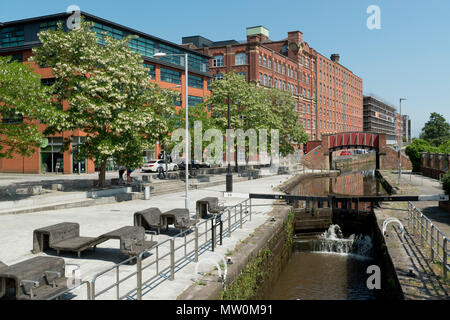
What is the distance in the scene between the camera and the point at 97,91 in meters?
21.8

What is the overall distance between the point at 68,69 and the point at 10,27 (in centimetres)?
2512

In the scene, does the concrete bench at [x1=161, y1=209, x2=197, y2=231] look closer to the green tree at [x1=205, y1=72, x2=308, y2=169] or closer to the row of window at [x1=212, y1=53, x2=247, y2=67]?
the green tree at [x1=205, y1=72, x2=308, y2=169]

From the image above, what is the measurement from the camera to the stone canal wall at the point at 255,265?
8.24m

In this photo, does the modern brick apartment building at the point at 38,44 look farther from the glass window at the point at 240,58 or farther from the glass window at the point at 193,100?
the glass window at the point at 240,58

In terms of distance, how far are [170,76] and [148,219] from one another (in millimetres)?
41554

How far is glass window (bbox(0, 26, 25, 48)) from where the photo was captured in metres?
39.4

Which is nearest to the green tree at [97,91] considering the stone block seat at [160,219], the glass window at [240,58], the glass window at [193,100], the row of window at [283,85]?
the stone block seat at [160,219]

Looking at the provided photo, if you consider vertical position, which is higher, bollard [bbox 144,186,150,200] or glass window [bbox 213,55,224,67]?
glass window [bbox 213,55,224,67]

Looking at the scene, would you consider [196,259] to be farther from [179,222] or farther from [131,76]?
[131,76]

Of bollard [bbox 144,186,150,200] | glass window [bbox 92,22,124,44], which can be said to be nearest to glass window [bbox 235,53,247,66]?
glass window [bbox 92,22,124,44]

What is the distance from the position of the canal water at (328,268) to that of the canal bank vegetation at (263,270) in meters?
0.45

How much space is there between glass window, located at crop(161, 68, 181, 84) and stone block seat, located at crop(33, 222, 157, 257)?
4138 cm
